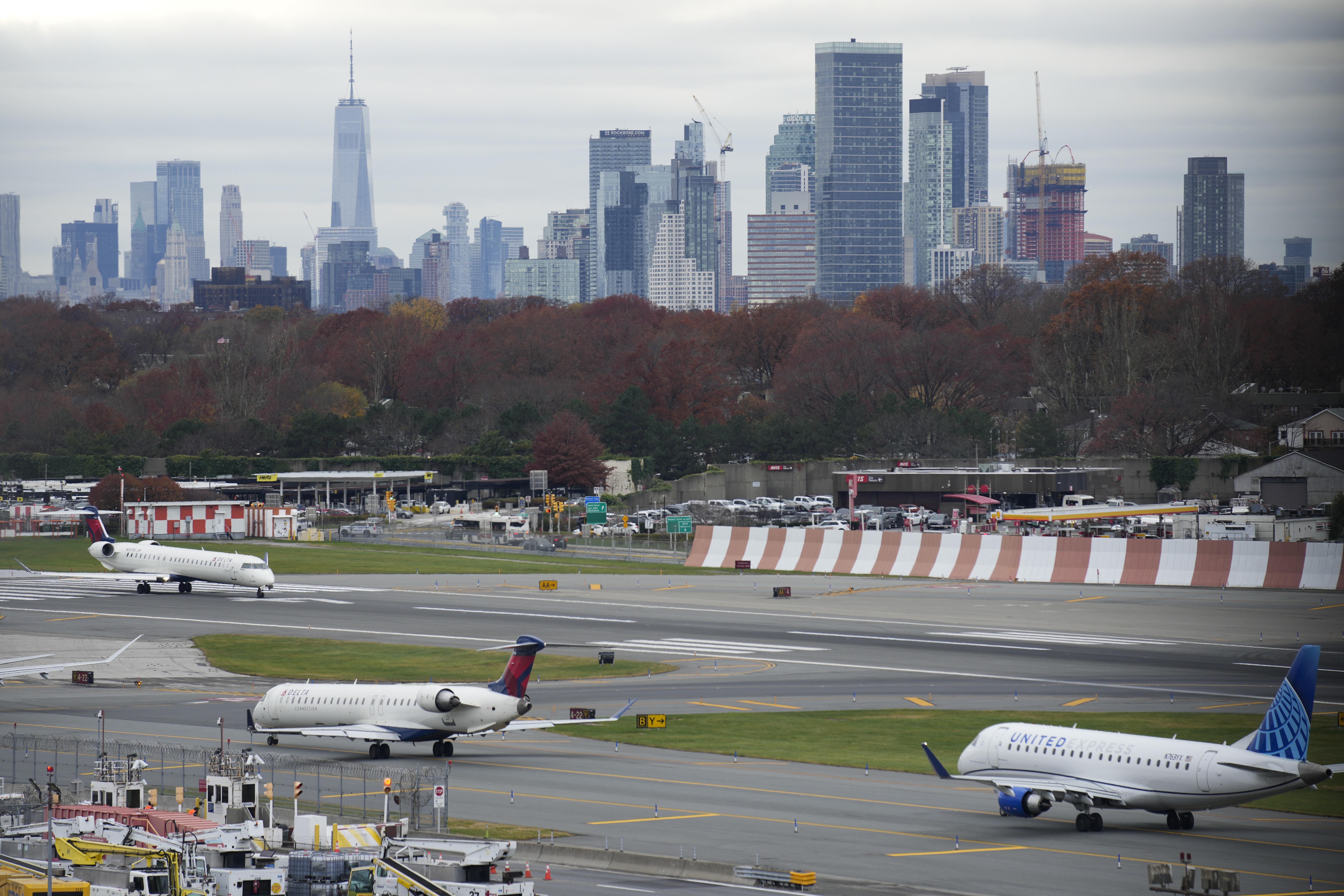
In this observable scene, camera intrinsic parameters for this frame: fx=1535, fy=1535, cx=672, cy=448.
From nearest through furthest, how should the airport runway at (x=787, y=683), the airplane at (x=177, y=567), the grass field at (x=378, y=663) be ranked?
1. the airport runway at (x=787, y=683)
2. the grass field at (x=378, y=663)
3. the airplane at (x=177, y=567)

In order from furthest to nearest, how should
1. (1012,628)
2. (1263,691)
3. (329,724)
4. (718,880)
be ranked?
(1012,628) → (1263,691) → (329,724) → (718,880)

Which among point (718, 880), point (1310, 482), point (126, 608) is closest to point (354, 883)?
point (718, 880)

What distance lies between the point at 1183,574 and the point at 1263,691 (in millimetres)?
32075

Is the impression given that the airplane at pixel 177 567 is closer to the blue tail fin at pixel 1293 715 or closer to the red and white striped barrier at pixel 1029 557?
the red and white striped barrier at pixel 1029 557

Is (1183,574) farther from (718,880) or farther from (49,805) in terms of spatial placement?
(49,805)

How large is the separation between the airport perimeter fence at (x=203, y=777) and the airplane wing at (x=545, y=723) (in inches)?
96.1

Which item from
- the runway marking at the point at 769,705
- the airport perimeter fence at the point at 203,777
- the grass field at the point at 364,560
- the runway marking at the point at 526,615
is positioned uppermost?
the airport perimeter fence at the point at 203,777

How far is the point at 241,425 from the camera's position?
7013 inches

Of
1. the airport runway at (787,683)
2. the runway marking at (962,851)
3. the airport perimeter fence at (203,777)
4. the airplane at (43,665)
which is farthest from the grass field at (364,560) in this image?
the runway marking at (962,851)

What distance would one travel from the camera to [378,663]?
71.2 meters

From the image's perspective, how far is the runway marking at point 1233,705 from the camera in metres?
58.2

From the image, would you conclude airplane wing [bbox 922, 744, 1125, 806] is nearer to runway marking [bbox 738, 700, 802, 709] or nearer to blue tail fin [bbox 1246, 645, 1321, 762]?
blue tail fin [bbox 1246, 645, 1321, 762]

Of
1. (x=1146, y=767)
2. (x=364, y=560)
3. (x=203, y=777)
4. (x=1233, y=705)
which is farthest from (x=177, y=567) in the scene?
(x=1146, y=767)

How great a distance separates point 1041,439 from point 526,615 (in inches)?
3661
